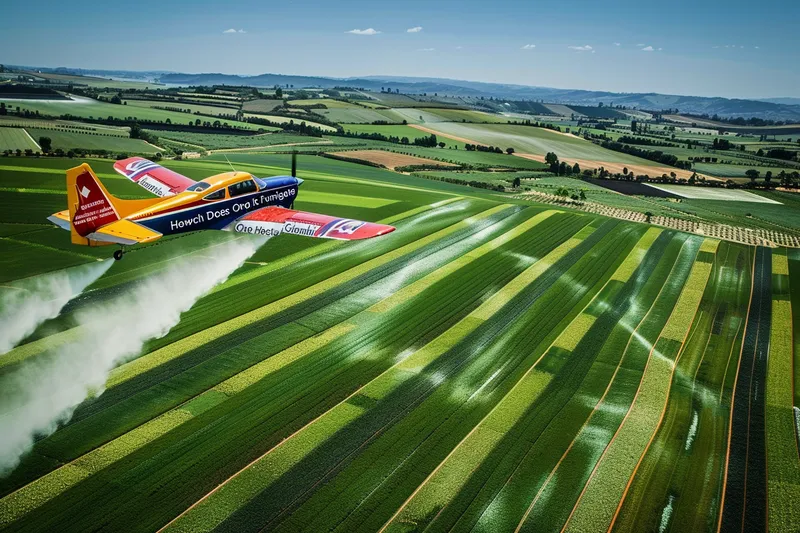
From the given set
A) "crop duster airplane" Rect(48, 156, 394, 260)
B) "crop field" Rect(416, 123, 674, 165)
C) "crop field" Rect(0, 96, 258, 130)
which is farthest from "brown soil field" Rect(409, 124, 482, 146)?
"crop duster airplane" Rect(48, 156, 394, 260)

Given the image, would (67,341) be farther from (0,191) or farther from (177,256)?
(0,191)

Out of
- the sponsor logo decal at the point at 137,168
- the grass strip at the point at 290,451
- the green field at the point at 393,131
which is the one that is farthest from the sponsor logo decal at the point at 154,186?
the green field at the point at 393,131

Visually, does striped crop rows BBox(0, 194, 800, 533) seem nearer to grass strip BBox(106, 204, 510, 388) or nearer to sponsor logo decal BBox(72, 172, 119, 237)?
grass strip BBox(106, 204, 510, 388)

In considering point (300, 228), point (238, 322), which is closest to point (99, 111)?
point (300, 228)

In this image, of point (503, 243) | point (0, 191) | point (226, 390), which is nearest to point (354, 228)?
point (226, 390)

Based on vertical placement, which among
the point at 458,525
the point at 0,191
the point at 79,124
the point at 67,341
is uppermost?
the point at 79,124

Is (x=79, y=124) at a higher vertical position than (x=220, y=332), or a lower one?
higher
